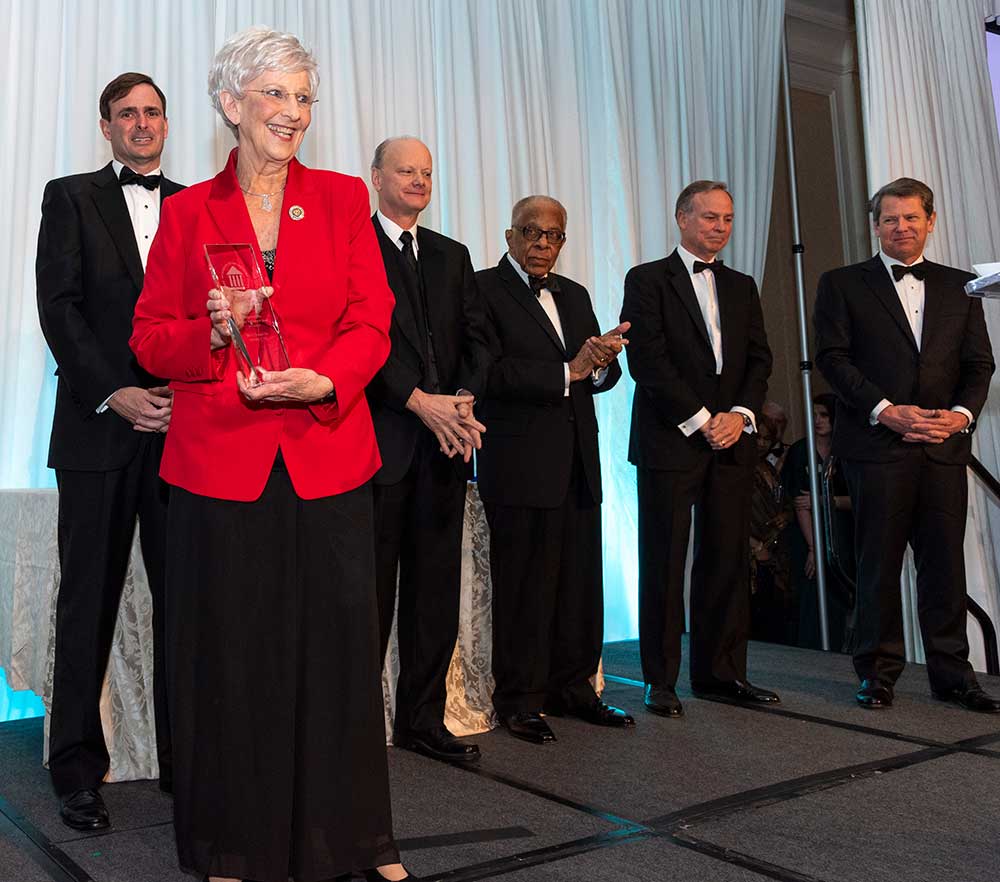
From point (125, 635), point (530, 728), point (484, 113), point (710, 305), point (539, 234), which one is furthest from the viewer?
point (484, 113)

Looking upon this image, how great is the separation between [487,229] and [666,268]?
143cm

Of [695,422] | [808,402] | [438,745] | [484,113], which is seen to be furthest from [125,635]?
[808,402]

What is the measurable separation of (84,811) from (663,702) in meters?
1.89

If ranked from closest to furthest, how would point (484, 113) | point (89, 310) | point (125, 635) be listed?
point (89, 310), point (125, 635), point (484, 113)

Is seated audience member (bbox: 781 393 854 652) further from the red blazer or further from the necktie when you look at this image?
the red blazer

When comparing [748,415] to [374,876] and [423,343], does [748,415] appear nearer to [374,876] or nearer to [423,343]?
[423,343]

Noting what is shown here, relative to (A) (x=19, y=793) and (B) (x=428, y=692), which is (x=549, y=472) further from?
(A) (x=19, y=793)

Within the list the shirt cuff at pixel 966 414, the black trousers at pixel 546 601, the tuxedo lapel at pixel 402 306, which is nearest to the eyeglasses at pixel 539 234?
the tuxedo lapel at pixel 402 306

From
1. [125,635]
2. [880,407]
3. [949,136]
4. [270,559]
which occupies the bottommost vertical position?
[125,635]

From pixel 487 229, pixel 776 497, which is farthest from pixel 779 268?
pixel 487 229

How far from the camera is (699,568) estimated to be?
399 cm

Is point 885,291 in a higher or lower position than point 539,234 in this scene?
lower

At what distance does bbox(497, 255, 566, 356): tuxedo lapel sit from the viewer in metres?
3.68

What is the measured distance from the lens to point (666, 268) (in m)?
4.00
